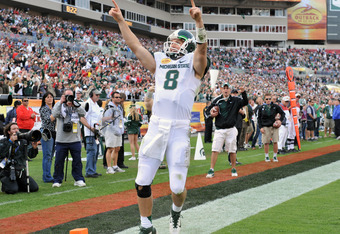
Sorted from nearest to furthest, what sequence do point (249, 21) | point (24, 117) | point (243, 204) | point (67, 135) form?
point (243, 204)
point (67, 135)
point (24, 117)
point (249, 21)

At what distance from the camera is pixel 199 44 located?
4.58 metres

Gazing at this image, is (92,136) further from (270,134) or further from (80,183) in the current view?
(270,134)

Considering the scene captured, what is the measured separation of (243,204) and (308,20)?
245ft

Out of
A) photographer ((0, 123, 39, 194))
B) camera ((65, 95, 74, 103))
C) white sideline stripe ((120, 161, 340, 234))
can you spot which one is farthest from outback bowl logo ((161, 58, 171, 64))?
camera ((65, 95, 74, 103))

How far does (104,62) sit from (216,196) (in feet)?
80.8

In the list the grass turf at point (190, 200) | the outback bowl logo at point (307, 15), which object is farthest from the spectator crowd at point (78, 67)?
the outback bowl logo at point (307, 15)

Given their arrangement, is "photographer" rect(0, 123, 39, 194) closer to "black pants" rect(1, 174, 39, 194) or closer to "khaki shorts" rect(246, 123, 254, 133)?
"black pants" rect(1, 174, 39, 194)

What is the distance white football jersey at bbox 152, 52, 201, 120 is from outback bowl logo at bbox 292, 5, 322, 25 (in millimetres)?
75145

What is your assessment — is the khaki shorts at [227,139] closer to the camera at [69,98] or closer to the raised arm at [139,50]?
the camera at [69,98]

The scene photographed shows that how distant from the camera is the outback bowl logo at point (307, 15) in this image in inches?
2990

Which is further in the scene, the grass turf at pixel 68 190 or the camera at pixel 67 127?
the camera at pixel 67 127

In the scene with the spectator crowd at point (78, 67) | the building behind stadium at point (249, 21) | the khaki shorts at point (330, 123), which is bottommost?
the khaki shorts at point (330, 123)

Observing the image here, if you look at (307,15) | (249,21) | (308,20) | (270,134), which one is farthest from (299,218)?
(307,15)

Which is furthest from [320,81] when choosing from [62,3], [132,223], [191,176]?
[132,223]
